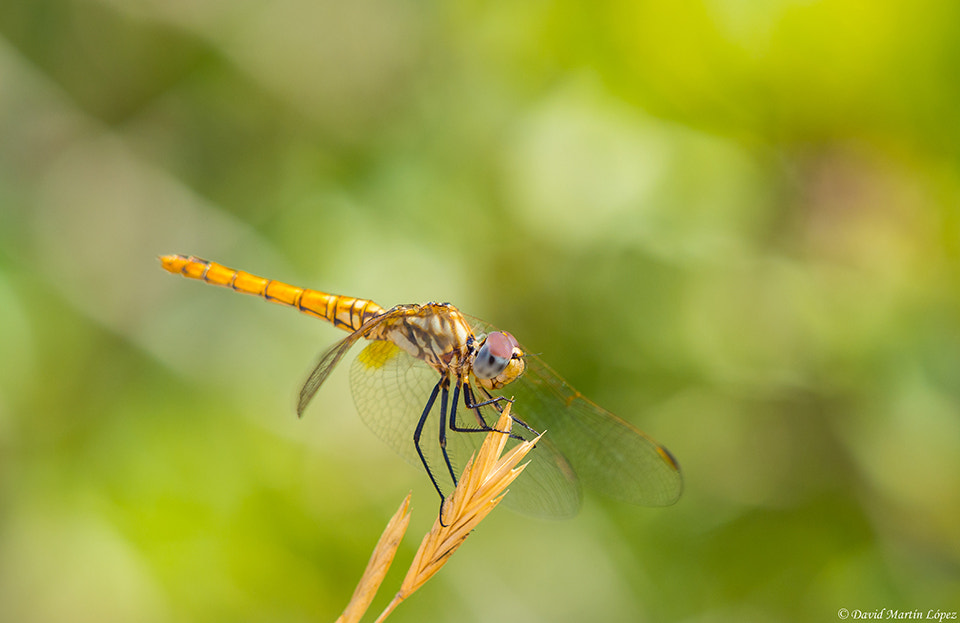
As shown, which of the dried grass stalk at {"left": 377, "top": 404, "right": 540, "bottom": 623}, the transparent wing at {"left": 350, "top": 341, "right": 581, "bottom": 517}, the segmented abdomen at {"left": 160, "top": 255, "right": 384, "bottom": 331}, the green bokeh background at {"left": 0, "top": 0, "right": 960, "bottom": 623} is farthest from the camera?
the green bokeh background at {"left": 0, "top": 0, "right": 960, "bottom": 623}

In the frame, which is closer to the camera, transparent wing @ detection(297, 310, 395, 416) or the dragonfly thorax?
transparent wing @ detection(297, 310, 395, 416)

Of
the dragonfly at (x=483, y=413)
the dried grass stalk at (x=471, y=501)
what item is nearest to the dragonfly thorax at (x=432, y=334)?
the dragonfly at (x=483, y=413)

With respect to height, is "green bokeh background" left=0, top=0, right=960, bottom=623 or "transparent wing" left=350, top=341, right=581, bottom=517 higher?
"green bokeh background" left=0, top=0, right=960, bottom=623

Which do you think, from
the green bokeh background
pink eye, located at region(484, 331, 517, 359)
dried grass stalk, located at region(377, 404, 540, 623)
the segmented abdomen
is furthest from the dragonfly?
the green bokeh background

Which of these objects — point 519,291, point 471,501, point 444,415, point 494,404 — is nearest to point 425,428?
point 444,415

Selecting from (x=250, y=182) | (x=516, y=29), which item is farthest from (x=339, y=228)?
(x=516, y=29)

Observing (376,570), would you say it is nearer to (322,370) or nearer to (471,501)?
(471,501)

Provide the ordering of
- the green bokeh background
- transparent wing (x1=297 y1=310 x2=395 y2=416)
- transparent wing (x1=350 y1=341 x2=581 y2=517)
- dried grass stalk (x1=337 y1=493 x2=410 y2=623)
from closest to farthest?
dried grass stalk (x1=337 y1=493 x2=410 y2=623)
transparent wing (x1=297 y1=310 x2=395 y2=416)
transparent wing (x1=350 y1=341 x2=581 y2=517)
the green bokeh background

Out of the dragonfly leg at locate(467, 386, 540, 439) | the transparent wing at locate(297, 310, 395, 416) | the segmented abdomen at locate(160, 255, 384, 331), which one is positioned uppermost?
the segmented abdomen at locate(160, 255, 384, 331)

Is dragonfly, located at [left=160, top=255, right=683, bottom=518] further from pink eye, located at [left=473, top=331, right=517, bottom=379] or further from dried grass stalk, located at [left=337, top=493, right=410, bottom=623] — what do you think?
dried grass stalk, located at [left=337, top=493, right=410, bottom=623]
